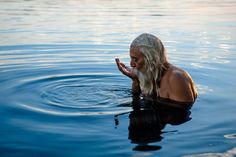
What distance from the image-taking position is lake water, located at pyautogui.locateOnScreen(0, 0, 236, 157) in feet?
15.8

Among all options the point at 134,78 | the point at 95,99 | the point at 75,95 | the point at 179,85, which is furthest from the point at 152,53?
the point at 75,95

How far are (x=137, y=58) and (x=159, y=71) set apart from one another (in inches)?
17.7

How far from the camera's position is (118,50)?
13.2 meters

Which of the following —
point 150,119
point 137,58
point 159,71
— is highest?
point 137,58

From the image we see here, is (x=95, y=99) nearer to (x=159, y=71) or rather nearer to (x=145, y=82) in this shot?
(x=145, y=82)

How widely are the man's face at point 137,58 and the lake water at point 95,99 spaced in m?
0.71

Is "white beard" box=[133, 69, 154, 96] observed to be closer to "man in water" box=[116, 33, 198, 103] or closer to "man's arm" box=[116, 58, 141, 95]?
"man in water" box=[116, 33, 198, 103]

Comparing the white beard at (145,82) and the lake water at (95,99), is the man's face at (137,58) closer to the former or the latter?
the white beard at (145,82)

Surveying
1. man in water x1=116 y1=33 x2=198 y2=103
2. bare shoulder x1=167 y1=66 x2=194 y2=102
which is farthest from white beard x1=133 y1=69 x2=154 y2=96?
bare shoulder x1=167 y1=66 x2=194 y2=102

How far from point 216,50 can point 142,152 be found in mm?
9468

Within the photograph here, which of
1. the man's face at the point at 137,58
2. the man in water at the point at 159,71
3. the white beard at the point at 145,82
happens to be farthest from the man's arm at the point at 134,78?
the man's face at the point at 137,58

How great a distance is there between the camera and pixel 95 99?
706cm

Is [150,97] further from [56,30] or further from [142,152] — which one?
[56,30]

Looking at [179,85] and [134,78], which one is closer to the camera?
[179,85]
